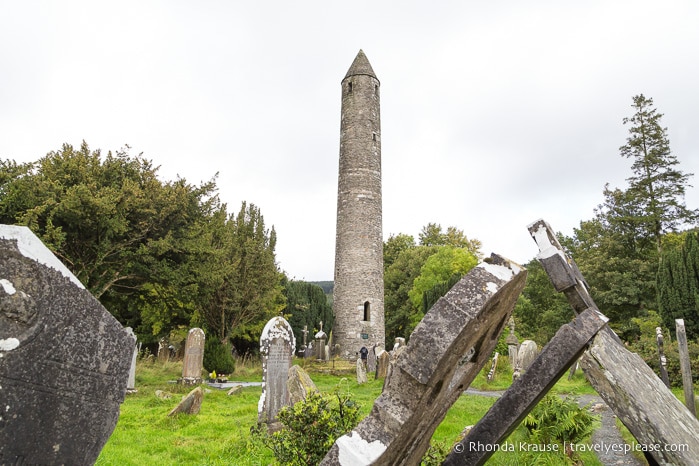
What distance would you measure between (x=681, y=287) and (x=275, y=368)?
16.8 metres

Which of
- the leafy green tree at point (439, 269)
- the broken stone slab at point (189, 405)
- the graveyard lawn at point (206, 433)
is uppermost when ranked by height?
the leafy green tree at point (439, 269)

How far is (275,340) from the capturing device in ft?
26.7

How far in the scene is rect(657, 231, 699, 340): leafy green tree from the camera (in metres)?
16.9

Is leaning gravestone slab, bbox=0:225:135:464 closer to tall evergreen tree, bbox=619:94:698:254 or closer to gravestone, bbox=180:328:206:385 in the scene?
gravestone, bbox=180:328:206:385

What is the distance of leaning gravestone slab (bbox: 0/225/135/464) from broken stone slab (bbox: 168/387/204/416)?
717 centimetres

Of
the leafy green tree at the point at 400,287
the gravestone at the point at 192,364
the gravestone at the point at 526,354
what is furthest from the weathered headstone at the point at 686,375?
the leafy green tree at the point at 400,287

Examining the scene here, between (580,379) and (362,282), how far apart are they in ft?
35.5

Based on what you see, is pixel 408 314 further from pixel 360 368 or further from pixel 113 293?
pixel 113 293

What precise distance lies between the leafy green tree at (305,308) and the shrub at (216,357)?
36.3 ft

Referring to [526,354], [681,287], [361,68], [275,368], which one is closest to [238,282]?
[526,354]

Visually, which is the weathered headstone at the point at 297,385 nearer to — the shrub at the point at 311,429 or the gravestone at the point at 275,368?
the gravestone at the point at 275,368

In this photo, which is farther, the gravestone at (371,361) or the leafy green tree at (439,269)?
the leafy green tree at (439,269)

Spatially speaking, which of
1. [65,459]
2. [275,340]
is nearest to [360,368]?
[275,340]

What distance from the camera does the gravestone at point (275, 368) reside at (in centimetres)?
762
